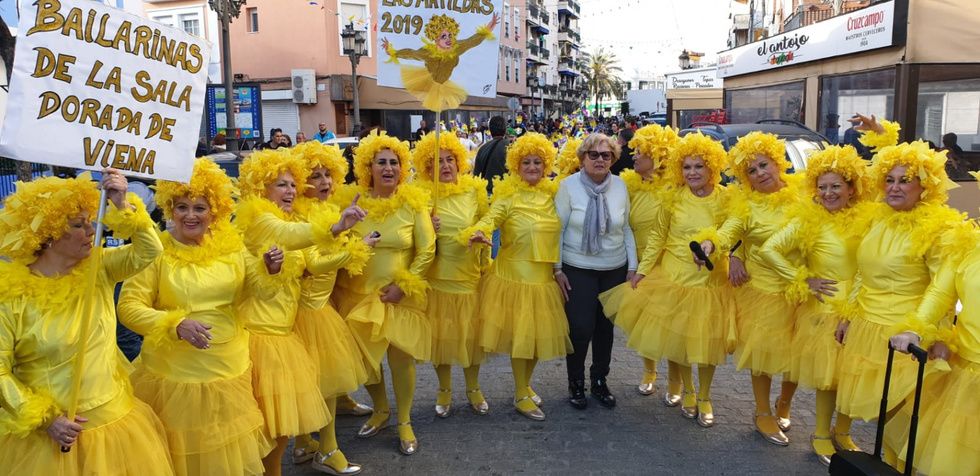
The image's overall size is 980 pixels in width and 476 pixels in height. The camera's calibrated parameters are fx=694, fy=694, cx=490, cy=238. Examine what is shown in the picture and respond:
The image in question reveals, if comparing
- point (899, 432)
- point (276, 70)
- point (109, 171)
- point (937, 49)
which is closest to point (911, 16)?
point (937, 49)

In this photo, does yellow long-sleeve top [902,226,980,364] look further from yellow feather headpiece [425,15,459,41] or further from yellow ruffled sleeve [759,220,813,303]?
yellow feather headpiece [425,15,459,41]

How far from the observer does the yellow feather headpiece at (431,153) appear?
190 inches

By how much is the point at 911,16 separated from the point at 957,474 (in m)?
10.1

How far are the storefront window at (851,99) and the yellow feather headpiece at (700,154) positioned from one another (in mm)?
7291

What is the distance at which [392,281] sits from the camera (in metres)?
4.32

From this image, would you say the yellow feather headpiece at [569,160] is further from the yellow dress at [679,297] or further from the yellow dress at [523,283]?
the yellow dress at [679,297]

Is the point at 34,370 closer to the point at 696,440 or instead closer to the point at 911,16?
the point at 696,440

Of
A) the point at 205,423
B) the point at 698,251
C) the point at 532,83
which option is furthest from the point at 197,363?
the point at 532,83

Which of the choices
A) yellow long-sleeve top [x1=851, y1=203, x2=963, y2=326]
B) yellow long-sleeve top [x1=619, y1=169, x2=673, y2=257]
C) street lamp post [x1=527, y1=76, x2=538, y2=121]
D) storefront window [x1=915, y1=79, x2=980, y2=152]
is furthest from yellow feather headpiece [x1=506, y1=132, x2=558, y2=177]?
street lamp post [x1=527, y1=76, x2=538, y2=121]

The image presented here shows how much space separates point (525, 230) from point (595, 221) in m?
0.48

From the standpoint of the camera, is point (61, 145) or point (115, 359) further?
point (115, 359)

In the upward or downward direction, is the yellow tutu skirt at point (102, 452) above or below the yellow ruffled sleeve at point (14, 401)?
below

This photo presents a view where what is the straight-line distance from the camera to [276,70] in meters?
26.1

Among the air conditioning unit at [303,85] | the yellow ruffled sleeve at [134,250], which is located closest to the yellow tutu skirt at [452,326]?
the yellow ruffled sleeve at [134,250]
